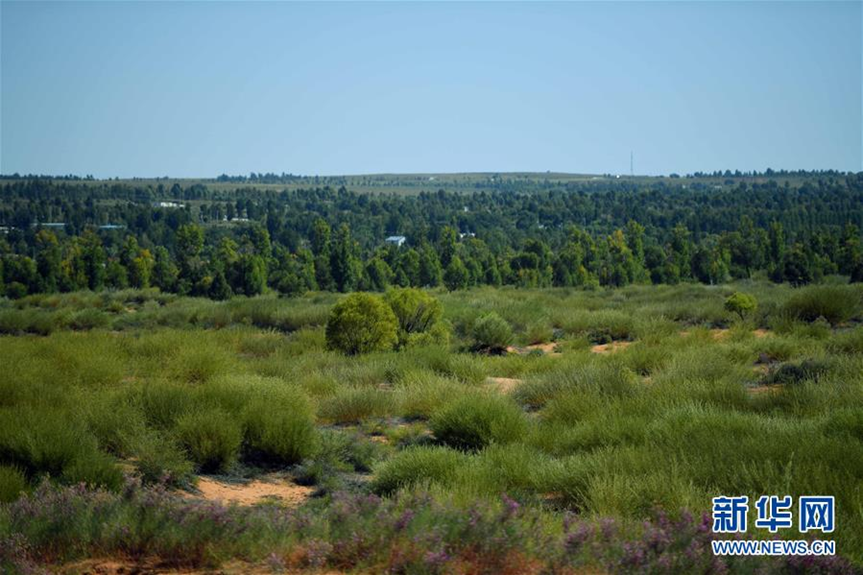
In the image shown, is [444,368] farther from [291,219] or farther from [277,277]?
[291,219]

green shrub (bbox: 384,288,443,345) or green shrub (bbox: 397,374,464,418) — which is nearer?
green shrub (bbox: 397,374,464,418)

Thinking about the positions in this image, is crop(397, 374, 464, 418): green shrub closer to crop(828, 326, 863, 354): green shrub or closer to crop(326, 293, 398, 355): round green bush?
crop(326, 293, 398, 355): round green bush

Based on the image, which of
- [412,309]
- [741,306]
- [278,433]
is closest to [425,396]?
[278,433]

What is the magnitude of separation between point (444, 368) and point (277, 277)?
152ft

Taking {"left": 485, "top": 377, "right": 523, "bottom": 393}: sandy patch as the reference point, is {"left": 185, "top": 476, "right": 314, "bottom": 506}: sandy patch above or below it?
above

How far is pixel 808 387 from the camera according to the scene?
31.6 ft

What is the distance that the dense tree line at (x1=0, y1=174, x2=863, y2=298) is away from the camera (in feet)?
184

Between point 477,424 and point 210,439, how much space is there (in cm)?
285

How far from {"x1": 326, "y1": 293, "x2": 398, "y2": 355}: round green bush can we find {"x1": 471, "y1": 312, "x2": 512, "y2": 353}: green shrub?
2.77 meters

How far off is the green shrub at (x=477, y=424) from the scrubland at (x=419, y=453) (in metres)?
0.03

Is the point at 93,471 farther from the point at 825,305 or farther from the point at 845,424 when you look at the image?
the point at 825,305

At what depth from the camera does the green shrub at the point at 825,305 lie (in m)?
20.6

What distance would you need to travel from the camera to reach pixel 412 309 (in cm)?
1977

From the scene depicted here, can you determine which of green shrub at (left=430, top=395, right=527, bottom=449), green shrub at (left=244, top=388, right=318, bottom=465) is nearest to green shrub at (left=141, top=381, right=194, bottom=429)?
green shrub at (left=244, top=388, right=318, bottom=465)
